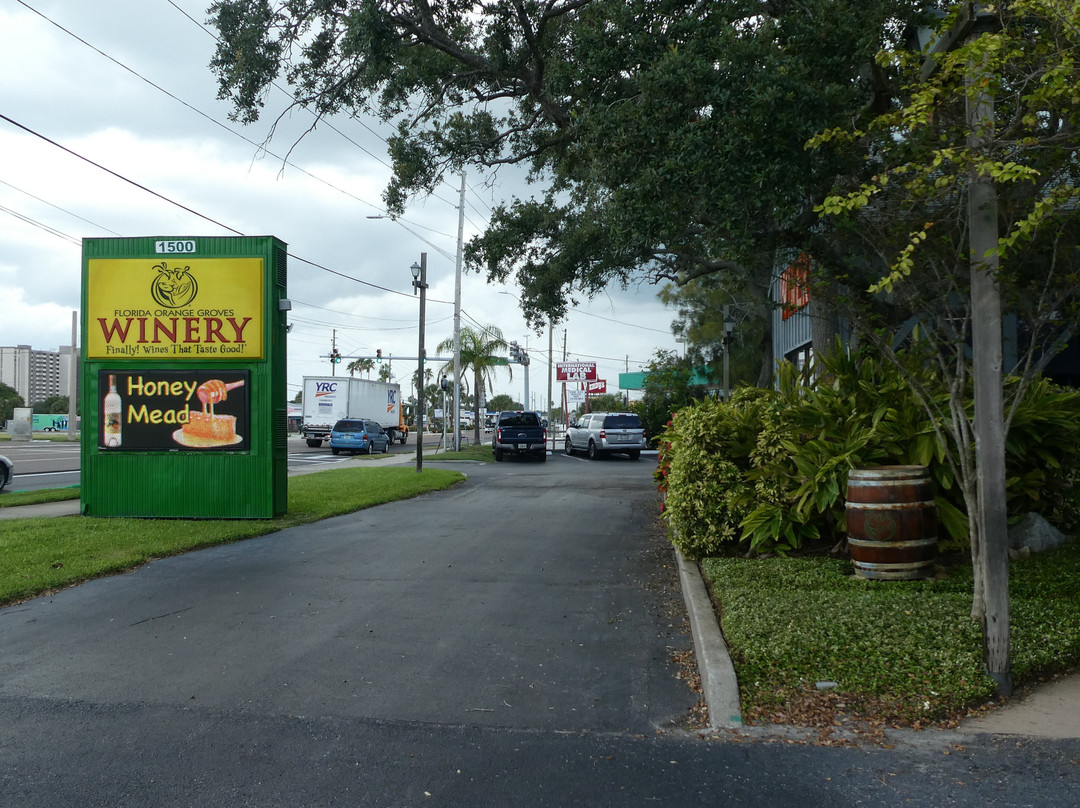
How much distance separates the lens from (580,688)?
196 inches

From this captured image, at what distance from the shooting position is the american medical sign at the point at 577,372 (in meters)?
57.8

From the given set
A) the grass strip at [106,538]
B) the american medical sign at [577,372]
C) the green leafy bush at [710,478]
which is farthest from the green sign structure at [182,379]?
the american medical sign at [577,372]

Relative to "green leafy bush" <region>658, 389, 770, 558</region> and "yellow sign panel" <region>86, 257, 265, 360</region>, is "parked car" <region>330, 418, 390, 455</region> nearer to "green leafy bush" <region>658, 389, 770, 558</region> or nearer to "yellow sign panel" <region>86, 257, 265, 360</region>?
"yellow sign panel" <region>86, 257, 265, 360</region>

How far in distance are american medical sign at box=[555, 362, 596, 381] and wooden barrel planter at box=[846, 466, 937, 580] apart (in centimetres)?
5067

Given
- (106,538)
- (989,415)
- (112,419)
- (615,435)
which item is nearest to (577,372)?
(615,435)

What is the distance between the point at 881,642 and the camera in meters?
5.20

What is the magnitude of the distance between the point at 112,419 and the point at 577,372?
46884 millimetres

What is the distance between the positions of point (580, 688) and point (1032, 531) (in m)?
5.26

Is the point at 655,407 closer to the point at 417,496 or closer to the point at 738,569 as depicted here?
the point at 417,496

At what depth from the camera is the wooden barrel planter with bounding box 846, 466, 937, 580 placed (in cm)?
683

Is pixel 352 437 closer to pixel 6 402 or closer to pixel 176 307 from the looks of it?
pixel 176 307

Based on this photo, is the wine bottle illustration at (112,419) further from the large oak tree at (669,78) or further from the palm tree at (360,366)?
the palm tree at (360,366)

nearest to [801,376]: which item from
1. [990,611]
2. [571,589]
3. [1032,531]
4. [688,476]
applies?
[688,476]

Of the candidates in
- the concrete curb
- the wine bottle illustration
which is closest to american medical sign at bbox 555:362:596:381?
the wine bottle illustration
